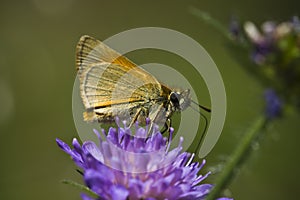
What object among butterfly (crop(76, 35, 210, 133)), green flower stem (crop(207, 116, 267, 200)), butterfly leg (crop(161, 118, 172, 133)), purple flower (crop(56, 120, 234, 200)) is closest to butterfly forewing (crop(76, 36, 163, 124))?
butterfly (crop(76, 35, 210, 133))

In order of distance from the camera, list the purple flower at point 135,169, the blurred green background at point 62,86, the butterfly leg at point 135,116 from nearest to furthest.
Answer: the purple flower at point 135,169 → the butterfly leg at point 135,116 → the blurred green background at point 62,86

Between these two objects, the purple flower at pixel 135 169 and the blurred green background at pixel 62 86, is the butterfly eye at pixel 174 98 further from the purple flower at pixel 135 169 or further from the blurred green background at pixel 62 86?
the blurred green background at pixel 62 86

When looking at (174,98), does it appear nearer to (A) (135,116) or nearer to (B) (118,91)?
(A) (135,116)

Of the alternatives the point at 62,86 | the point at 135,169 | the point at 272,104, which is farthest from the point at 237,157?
the point at 62,86

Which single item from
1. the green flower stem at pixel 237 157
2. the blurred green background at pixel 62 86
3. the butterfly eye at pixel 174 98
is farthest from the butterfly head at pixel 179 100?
the blurred green background at pixel 62 86

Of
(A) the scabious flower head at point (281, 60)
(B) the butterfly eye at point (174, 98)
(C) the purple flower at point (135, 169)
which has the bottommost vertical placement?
(C) the purple flower at point (135, 169)

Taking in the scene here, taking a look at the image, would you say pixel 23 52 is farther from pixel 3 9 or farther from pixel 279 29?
pixel 279 29

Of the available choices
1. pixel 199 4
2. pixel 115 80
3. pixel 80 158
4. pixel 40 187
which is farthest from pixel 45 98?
pixel 80 158
